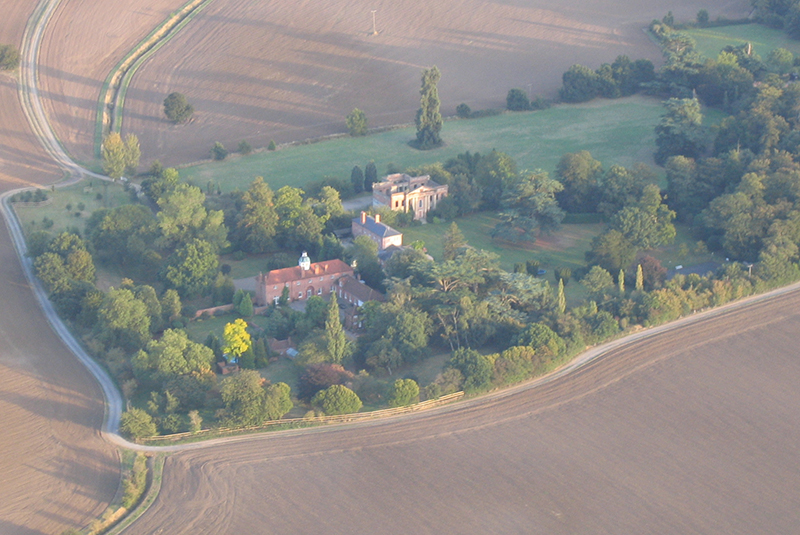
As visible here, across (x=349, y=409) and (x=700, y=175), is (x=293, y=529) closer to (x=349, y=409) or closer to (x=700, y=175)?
(x=349, y=409)

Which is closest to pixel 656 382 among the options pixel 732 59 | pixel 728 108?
pixel 728 108

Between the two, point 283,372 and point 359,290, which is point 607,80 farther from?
point 283,372

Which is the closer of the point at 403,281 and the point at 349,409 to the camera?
the point at 349,409

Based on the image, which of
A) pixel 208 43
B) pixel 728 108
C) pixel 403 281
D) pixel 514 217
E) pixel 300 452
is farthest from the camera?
pixel 208 43

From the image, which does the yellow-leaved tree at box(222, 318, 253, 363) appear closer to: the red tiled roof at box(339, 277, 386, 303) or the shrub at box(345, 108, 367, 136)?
the red tiled roof at box(339, 277, 386, 303)

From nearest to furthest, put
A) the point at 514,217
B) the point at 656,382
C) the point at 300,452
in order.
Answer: the point at 300,452, the point at 656,382, the point at 514,217

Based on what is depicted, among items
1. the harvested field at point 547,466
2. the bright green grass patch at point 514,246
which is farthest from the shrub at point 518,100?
the harvested field at point 547,466

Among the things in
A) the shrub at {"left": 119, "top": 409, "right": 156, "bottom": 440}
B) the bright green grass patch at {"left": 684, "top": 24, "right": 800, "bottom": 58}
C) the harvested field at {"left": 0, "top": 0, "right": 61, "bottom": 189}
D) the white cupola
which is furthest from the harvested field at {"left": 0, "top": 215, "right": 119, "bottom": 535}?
the bright green grass patch at {"left": 684, "top": 24, "right": 800, "bottom": 58}
